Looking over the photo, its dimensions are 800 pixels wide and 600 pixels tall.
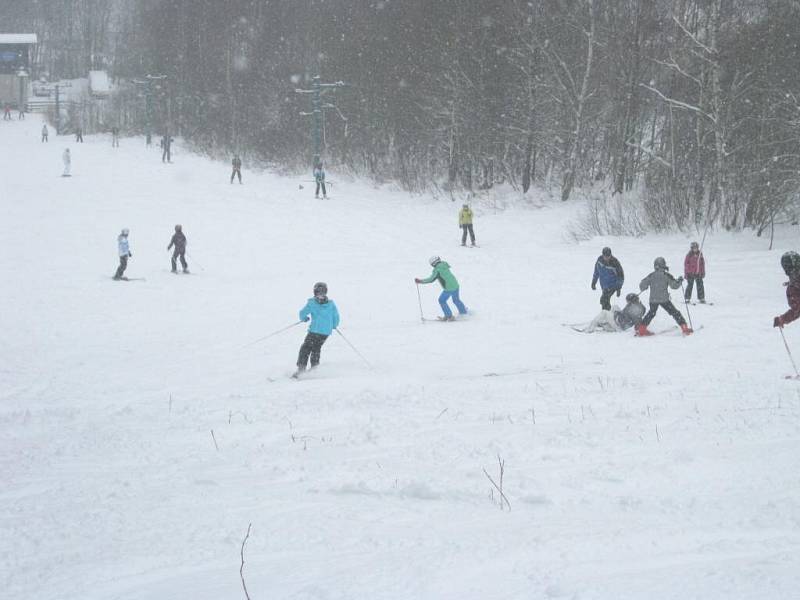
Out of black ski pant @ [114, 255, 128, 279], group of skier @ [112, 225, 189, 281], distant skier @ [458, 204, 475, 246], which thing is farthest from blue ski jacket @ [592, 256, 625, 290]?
black ski pant @ [114, 255, 128, 279]

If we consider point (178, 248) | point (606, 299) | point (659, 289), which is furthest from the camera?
point (178, 248)

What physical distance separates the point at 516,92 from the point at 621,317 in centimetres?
2246

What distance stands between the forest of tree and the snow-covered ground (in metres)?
6.68

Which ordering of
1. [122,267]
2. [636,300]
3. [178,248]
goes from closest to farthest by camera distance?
[636,300], [122,267], [178,248]

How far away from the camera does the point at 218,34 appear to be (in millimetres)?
52812

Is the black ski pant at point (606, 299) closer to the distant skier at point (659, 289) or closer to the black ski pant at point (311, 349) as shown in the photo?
the distant skier at point (659, 289)

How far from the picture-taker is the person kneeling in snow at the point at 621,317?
498 inches

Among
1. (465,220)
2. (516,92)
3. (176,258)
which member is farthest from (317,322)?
(516,92)

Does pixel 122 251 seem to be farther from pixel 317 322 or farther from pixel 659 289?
pixel 659 289

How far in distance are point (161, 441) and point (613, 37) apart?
27520 mm

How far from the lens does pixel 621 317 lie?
501 inches

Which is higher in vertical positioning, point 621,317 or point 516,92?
point 516,92

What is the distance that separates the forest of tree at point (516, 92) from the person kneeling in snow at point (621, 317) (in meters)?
10.2

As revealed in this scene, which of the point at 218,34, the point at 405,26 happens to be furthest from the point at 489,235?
the point at 218,34
